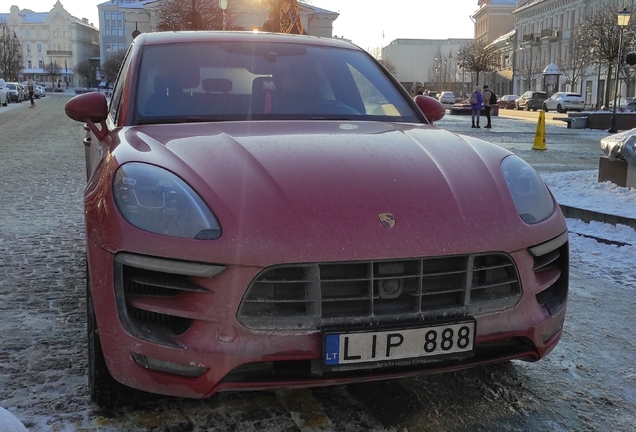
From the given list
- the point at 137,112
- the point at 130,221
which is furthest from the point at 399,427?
the point at 137,112

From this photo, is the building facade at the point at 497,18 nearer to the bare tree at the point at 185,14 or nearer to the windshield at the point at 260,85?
the bare tree at the point at 185,14

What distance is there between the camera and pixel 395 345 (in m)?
2.09

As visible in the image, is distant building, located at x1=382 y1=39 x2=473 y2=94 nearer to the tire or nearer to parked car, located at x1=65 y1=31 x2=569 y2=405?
parked car, located at x1=65 y1=31 x2=569 y2=405

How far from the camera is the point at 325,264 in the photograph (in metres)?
2.04

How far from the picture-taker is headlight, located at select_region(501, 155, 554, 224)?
2426mm

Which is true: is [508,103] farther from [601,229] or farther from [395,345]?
[395,345]

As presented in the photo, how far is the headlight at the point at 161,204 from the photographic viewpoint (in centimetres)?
210

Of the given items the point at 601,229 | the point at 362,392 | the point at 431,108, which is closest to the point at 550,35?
the point at 601,229

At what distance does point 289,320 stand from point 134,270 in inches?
20.4

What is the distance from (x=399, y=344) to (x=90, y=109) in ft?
6.50

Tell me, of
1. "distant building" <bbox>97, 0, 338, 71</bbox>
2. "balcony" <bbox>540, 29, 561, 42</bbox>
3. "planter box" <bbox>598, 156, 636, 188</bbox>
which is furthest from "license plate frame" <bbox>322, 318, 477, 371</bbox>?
"balcony" <bbox>540, 29, 561, 42</bbox>

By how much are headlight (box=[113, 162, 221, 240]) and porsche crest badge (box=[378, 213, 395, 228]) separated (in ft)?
1.74

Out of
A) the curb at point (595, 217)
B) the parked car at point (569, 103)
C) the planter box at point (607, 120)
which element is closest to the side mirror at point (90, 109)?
the curb at point (595, 217)

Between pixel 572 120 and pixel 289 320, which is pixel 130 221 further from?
pixel 572 120
